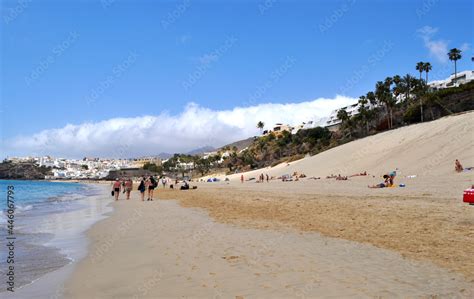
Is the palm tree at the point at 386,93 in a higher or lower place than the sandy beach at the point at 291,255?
higher

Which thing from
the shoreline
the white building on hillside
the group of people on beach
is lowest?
the shoreline

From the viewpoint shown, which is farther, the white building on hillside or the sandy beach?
the white building on hillside

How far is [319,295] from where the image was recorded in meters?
5.73

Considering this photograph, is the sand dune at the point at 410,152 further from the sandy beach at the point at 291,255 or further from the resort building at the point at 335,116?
the resort building at the point at 335,116

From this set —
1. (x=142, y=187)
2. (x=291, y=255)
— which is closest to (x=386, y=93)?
(x=142, y=187)

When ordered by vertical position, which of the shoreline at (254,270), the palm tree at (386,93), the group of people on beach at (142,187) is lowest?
the shoreline at (254,270)

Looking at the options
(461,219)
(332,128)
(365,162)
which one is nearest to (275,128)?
(332,128)

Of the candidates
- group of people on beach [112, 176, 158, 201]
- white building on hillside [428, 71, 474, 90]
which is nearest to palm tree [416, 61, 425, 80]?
white building on hillside [428, 71, 474, 90]

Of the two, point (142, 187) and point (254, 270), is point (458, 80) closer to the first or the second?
point (142, 187)

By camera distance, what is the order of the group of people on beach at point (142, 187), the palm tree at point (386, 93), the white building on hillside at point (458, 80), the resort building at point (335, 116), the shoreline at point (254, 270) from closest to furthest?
1. the shoreline at point (254, 270)
2. the group of people on beach at point (142, 187)
3. the palm tree at point (386, 93)
4. the white building on hillside at point (458, 80)
5. the resort building at point (335, 116)

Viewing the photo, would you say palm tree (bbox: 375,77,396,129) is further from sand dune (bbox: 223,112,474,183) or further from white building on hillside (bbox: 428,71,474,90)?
white building on hillside (bbox: 428,71,474,90)

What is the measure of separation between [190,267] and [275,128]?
19045 cm

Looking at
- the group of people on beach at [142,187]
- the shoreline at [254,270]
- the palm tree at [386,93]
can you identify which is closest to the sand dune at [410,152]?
the palm tree at [386,93]

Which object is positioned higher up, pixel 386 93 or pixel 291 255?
pixel 386 93
